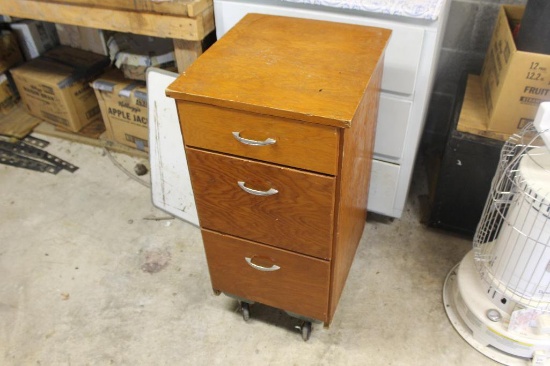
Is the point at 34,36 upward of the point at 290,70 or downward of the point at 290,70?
downward

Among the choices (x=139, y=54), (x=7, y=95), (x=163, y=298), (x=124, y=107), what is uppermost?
(x=139, y=54)

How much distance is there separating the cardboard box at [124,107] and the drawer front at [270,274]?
90 cm

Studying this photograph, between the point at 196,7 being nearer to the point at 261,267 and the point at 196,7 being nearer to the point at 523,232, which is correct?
the point at 261,267

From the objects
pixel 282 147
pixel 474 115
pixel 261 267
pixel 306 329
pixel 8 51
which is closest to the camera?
pixel 282 147

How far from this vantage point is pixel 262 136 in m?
0.97

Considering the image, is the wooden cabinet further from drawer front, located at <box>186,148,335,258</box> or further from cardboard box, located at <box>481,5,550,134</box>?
cardboard box, located at <box>481,5,550,134</box>

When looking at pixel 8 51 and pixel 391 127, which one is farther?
pixel 8 51

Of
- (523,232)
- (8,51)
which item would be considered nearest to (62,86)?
(8,51)

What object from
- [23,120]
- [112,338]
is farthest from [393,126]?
[23,120]

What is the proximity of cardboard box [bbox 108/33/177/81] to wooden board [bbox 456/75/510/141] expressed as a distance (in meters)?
1.10

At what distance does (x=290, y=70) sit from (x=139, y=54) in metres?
1.03

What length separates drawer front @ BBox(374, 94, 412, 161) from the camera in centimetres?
139

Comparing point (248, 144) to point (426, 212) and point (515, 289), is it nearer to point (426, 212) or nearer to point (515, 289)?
point (515, 289)

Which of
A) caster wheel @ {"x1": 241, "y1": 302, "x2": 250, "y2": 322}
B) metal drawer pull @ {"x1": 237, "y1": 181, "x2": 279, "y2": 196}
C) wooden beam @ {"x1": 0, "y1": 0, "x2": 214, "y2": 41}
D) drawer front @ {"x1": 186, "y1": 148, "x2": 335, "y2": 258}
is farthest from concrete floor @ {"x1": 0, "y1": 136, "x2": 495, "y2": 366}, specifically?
wooden beam @ {"x1": 0, "y1": 0, "x2": 214, "y2": 41}
